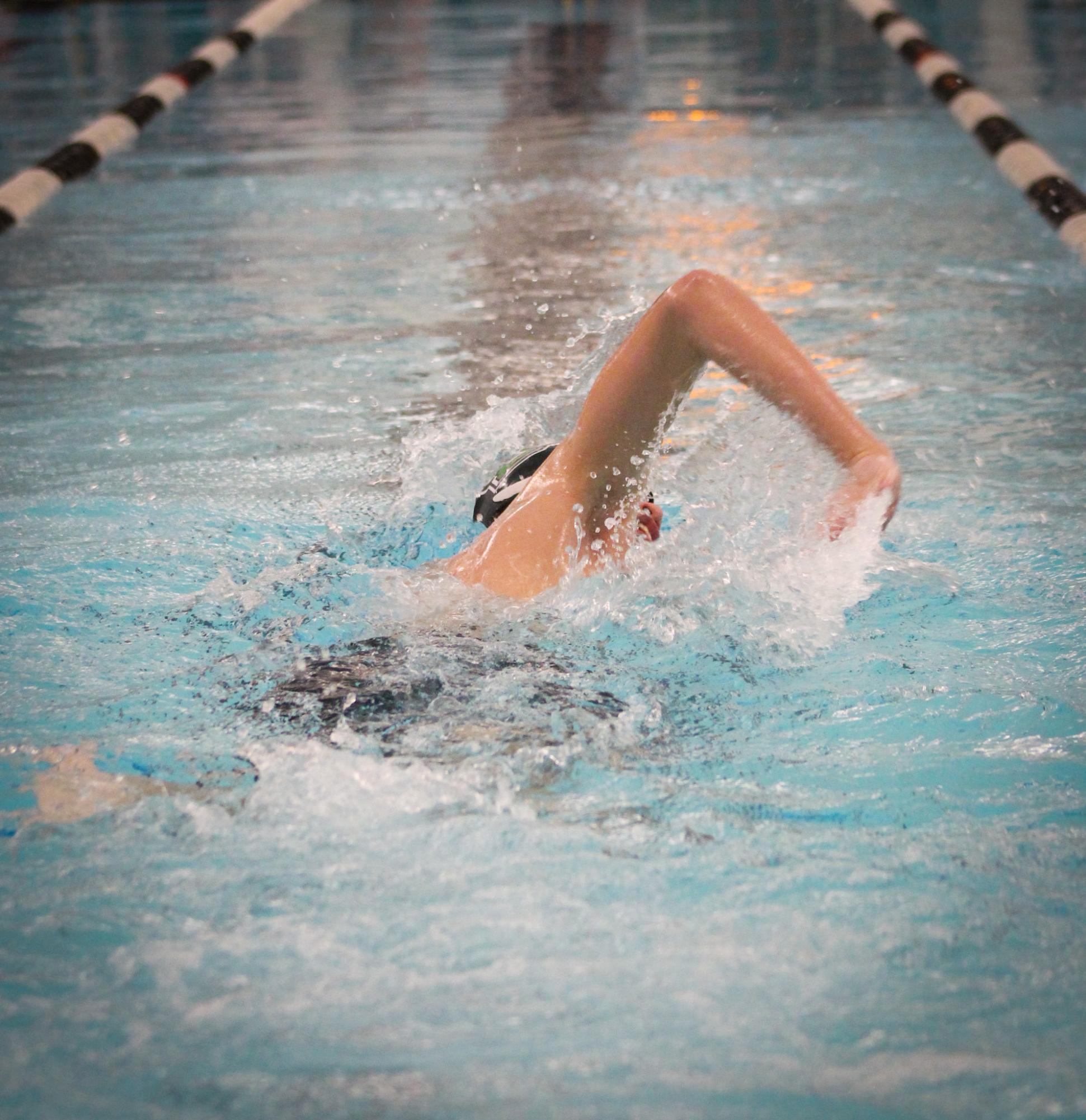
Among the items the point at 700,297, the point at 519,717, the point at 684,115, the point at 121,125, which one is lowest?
the point at 519,717

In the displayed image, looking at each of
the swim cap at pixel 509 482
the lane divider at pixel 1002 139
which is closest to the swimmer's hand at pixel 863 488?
the swim cap at pixel 509 482

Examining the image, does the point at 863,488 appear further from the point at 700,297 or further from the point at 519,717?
the point at 519,717

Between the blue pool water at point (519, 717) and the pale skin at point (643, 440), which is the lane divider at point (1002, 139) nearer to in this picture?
the blue pool water at point (519, 717)

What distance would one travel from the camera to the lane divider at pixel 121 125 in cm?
749

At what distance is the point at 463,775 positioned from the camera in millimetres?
2242

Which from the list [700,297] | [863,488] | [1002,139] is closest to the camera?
[863,488]

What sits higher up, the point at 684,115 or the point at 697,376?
the point at 697,376

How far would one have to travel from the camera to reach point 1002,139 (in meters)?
7.91

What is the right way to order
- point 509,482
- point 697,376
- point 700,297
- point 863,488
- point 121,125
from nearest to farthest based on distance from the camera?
point 863,488, point 700,297, point 697,376, point 509,482, point 121,125

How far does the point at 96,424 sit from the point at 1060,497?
9.82 feet

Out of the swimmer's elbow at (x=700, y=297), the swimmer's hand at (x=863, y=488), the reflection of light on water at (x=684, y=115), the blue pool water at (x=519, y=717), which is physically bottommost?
the blue pool water at (x=519, y=717)

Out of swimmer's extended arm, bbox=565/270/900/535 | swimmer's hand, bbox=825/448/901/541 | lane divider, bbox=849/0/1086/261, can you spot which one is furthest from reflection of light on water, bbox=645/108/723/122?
swimmer's hand, bbox=825/448/901/541

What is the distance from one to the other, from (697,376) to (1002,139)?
6.15m

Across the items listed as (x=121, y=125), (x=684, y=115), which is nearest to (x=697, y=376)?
(x=684, y=115)
